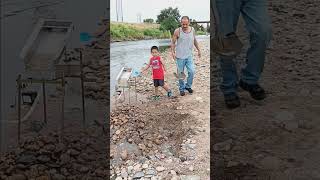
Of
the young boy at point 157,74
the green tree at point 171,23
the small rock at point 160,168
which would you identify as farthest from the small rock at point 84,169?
the green tree at point 171,23

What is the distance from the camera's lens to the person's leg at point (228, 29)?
85.4 inches

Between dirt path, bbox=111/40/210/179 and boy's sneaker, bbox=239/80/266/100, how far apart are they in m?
0.28

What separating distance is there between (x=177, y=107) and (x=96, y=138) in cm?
70

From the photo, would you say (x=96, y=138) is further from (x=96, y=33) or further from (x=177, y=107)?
(x=96, y=33)

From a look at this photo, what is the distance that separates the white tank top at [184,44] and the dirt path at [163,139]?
31 centimetres

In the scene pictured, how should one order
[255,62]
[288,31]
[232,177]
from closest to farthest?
[232,177]
[255,62]
[288,31]

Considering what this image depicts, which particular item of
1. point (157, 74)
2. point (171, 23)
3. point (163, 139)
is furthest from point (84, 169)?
point (171, 23)

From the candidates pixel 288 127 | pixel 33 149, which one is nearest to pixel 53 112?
pixel 33 149

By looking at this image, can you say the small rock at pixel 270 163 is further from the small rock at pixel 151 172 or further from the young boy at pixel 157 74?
the young boy at pixel 157 74

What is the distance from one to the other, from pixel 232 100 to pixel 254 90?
0.49 feet

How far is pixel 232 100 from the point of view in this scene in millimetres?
2283

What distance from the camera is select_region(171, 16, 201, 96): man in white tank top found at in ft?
9.29

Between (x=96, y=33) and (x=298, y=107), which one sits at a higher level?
(x=96, y=33)

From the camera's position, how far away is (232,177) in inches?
73.7
